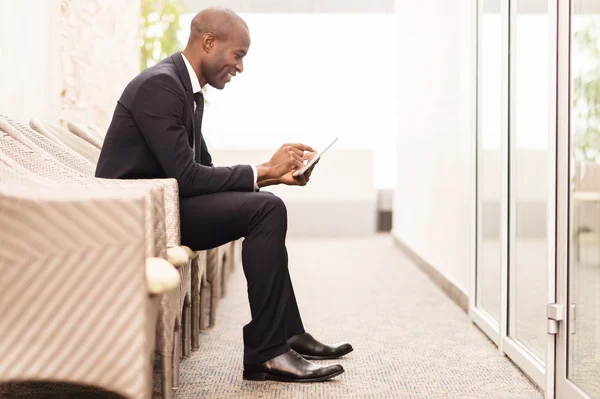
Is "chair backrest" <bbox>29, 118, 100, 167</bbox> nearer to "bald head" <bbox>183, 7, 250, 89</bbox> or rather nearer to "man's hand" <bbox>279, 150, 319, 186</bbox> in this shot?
"bald head" <bbox>183, 7, 250, 89</bbox>

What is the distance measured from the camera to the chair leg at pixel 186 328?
2494mm

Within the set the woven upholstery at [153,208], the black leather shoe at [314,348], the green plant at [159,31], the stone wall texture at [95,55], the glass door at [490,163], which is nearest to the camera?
the woven upholstery at [153,208]

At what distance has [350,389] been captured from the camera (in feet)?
7.40

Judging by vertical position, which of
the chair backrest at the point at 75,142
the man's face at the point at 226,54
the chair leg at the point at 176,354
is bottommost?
the chair leg at the point at 176,354

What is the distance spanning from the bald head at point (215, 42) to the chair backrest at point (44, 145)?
499 mm

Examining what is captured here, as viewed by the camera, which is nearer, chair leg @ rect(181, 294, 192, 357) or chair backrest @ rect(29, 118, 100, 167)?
chair leg @ rect(181, 294, 192, 357)

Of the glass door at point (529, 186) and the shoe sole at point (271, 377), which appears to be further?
the glass door at point (529, 186)

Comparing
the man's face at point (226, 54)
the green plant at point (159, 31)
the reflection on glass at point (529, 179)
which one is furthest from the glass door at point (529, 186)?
the green plant at point (159, 31)

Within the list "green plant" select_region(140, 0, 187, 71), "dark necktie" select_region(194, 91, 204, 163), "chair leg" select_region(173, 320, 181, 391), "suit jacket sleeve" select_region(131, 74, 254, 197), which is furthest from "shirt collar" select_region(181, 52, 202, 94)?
"green plant" select_region(140, 0, 187, 71)

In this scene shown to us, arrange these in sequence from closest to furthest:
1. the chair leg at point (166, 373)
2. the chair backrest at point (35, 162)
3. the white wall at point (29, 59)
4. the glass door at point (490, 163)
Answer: the chair leg at point (166, 373)
the chair backrest at point (35, 162)
the glass door at point (490, 163)
the white wall at point (29, 59)

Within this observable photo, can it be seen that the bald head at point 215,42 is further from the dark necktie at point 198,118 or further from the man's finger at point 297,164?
the man's finger at point 297,164

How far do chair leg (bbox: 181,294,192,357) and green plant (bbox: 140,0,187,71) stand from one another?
403 centimetres

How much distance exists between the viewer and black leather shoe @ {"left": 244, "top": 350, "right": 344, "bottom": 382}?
7.47 ft

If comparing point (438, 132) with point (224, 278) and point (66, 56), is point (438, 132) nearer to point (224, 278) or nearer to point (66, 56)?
point (224, 278)
